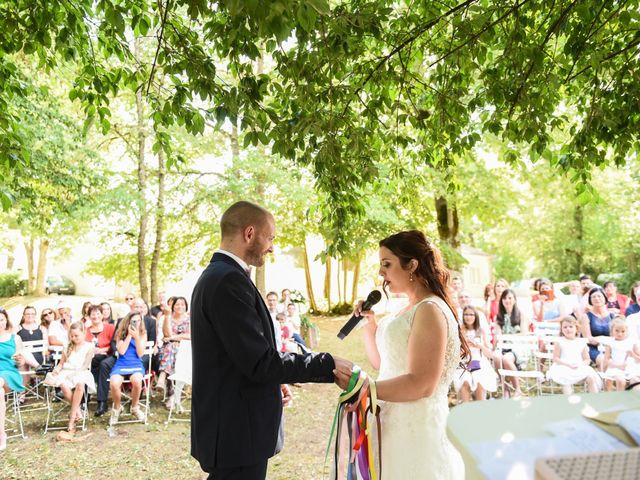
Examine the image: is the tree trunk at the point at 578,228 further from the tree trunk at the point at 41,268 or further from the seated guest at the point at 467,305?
the tree trunk at the point at 41,268

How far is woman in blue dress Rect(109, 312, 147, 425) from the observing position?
745 cm

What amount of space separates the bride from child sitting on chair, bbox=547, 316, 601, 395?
5.27 m

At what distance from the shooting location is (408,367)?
2.50 metres

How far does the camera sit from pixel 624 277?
2727 cm

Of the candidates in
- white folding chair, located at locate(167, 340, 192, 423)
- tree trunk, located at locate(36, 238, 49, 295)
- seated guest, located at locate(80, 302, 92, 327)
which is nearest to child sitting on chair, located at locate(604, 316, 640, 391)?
white folding chair, located at locate(167, 340, 192, 423)

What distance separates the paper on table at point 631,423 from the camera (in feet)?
3.60

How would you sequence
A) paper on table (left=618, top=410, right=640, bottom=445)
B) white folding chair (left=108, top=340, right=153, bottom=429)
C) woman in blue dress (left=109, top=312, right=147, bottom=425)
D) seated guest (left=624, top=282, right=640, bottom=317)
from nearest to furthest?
paper on table (left=618, top=410, right=640, bottom=445) → white folding chair (left=108, top=340, right=153, bottom=429) → woman in blue dress (left=109, top=312, right=147, bottom=425) → seated guest (left=624, top=282, right=640, bottom=317)

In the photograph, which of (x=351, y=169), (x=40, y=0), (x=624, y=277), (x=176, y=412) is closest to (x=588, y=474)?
(x=351, y=169)

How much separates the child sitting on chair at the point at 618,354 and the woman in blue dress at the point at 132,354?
22.4 ft

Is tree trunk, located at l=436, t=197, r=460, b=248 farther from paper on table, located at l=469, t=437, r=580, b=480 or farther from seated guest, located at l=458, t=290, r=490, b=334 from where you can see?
paper on table, located at l=469, t=437, r=580, b=480

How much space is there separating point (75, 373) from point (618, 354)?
314 inches

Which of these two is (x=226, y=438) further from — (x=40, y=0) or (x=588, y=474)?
(x=40, y=0)

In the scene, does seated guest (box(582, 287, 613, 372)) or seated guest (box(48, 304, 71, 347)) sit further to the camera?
seated guest (box(48, 304, 71, 347))

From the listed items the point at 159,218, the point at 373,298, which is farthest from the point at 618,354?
the point at 159,218
